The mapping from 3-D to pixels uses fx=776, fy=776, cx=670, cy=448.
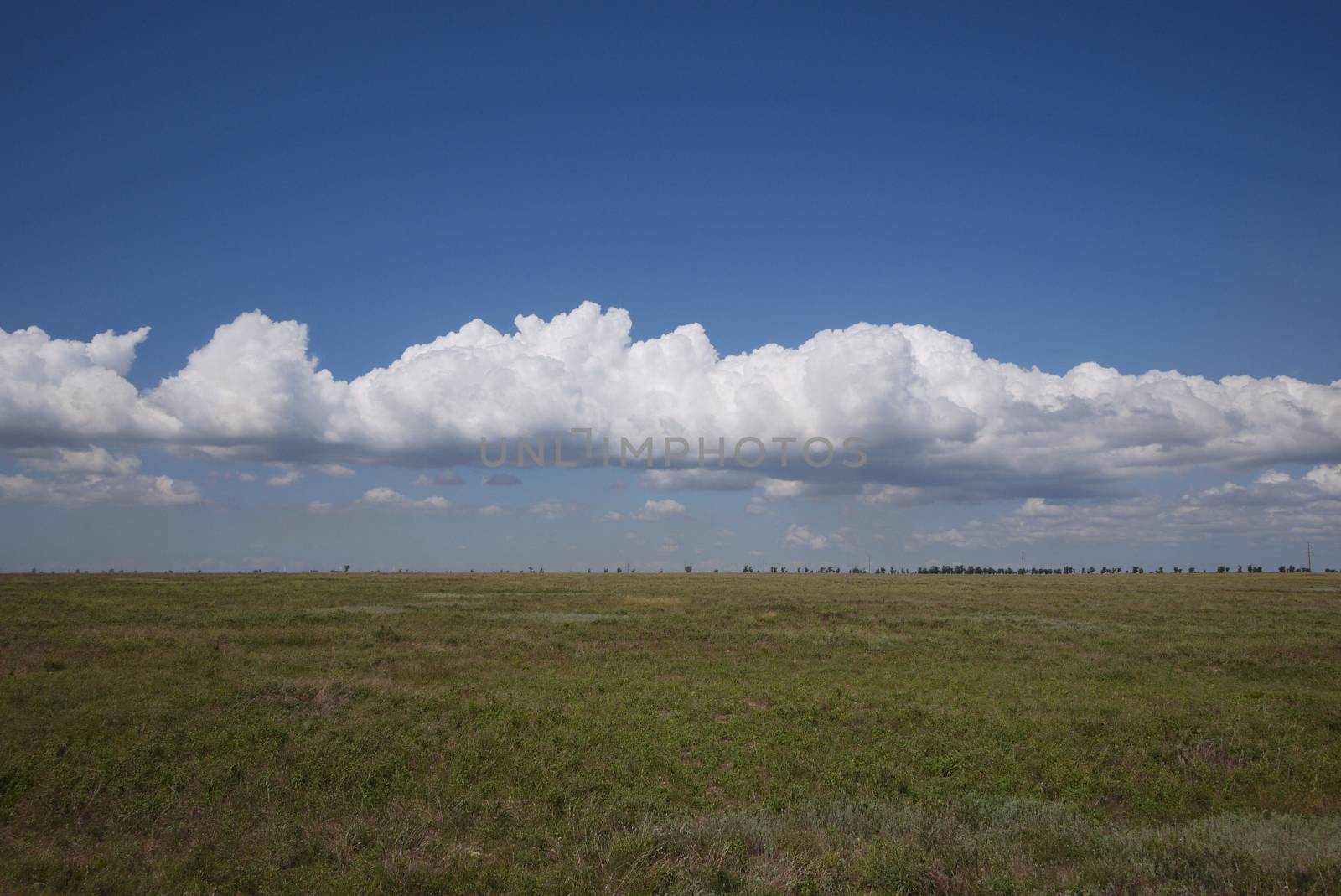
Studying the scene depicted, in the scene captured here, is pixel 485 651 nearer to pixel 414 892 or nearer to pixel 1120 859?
pixel 414 892

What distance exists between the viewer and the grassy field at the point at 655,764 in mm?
12383

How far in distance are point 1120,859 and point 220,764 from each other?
18.2m

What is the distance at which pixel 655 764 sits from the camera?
18875 millimetres

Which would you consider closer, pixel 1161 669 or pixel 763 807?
pixel 763 807

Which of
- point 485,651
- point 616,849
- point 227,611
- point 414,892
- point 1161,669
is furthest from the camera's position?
point 227,611

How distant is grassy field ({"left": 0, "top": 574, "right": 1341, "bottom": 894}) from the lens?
12383mm

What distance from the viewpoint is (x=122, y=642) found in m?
31.7

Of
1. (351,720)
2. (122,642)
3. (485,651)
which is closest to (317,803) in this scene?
(351,720)

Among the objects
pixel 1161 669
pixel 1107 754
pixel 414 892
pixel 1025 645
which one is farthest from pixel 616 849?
pixel 1025 645

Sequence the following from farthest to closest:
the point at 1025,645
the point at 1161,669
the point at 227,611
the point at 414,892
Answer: the point at 227,611 → the point at 1025,645 → the point at 1161,669 → the point at 414,892

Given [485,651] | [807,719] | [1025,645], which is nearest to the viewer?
[807,719]

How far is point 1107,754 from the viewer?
65.7 feet

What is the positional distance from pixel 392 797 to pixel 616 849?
248 inches

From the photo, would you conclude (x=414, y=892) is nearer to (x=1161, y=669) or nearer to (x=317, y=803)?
(x=317, y=803)
